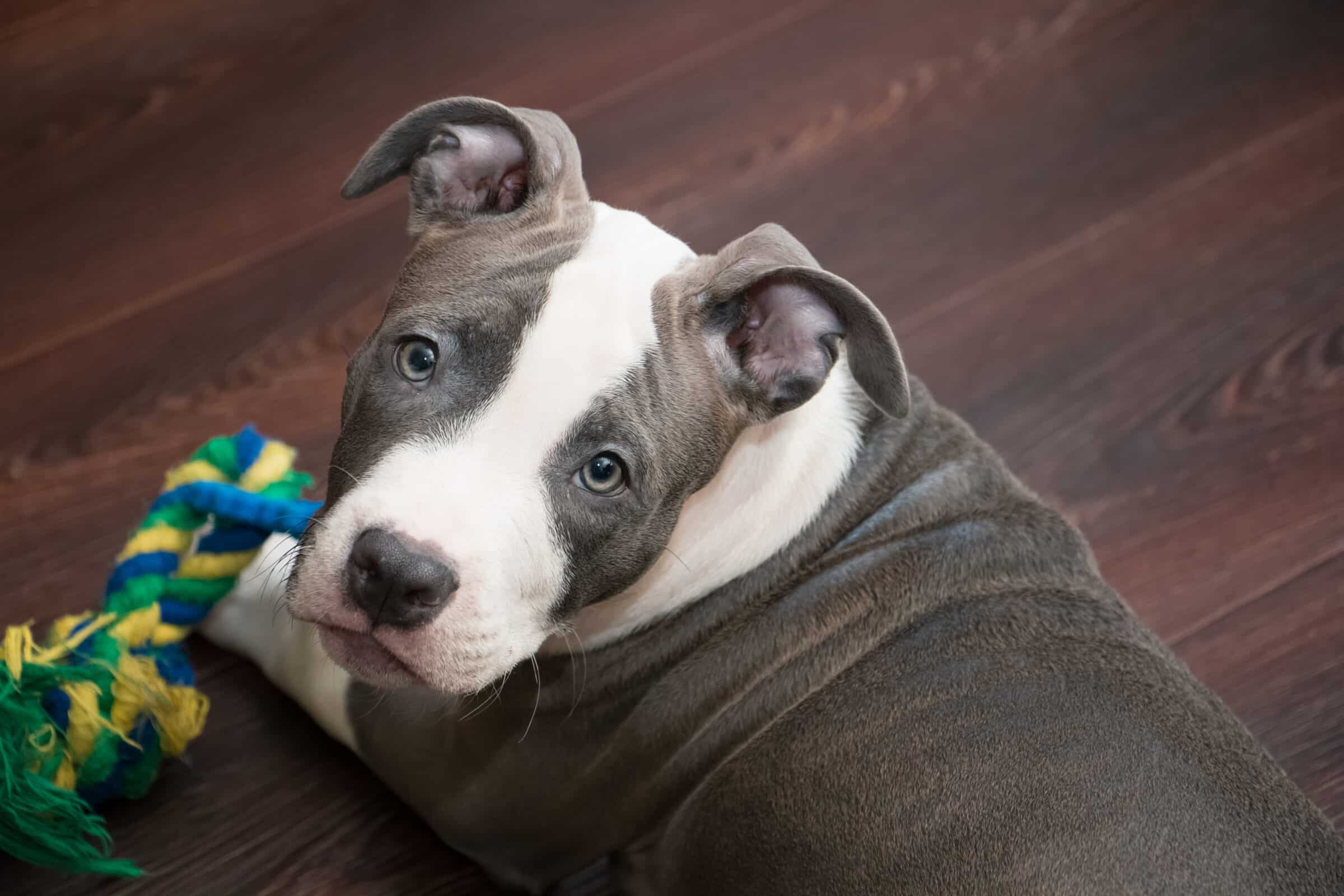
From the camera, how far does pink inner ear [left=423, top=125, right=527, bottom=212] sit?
2047 mm

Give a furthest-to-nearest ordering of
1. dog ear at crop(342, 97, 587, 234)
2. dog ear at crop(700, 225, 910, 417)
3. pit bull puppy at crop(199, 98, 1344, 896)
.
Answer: dog ear at crop(342, 97, 587, 234)
dog ear at crop(700, 225, 910, 417)
pit bull puppy at crop(199, 98, 1344, 896)

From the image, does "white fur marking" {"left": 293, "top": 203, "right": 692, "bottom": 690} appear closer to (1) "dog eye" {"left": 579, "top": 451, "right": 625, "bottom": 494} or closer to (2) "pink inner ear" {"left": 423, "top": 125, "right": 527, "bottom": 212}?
(1) "dog eye" {"left": 579, "top": 451, "right": 625, "bottom": 494}

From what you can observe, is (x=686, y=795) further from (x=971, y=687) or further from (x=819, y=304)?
(x=819, y=304)

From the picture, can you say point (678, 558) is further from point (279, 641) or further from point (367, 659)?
point (279, 641)

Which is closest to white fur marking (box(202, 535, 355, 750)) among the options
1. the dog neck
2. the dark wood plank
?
the dog neck

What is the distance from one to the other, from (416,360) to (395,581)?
35 cm

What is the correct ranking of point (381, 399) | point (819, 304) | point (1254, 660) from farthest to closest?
point (1254, 660) → point (819, 304) → point (381, 399)

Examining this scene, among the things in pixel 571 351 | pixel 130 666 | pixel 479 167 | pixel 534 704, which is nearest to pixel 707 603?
pixel 534 704

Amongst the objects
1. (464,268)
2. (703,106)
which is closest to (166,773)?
(464,268)

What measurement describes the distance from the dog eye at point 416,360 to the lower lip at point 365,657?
36 cm

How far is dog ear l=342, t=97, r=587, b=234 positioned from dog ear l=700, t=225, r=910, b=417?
307mm

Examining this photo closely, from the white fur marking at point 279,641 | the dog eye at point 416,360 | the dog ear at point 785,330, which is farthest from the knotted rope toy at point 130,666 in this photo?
the dog ear at point 785,330

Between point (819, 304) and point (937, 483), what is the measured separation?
0.43 metres

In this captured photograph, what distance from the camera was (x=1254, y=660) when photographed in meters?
2.96
